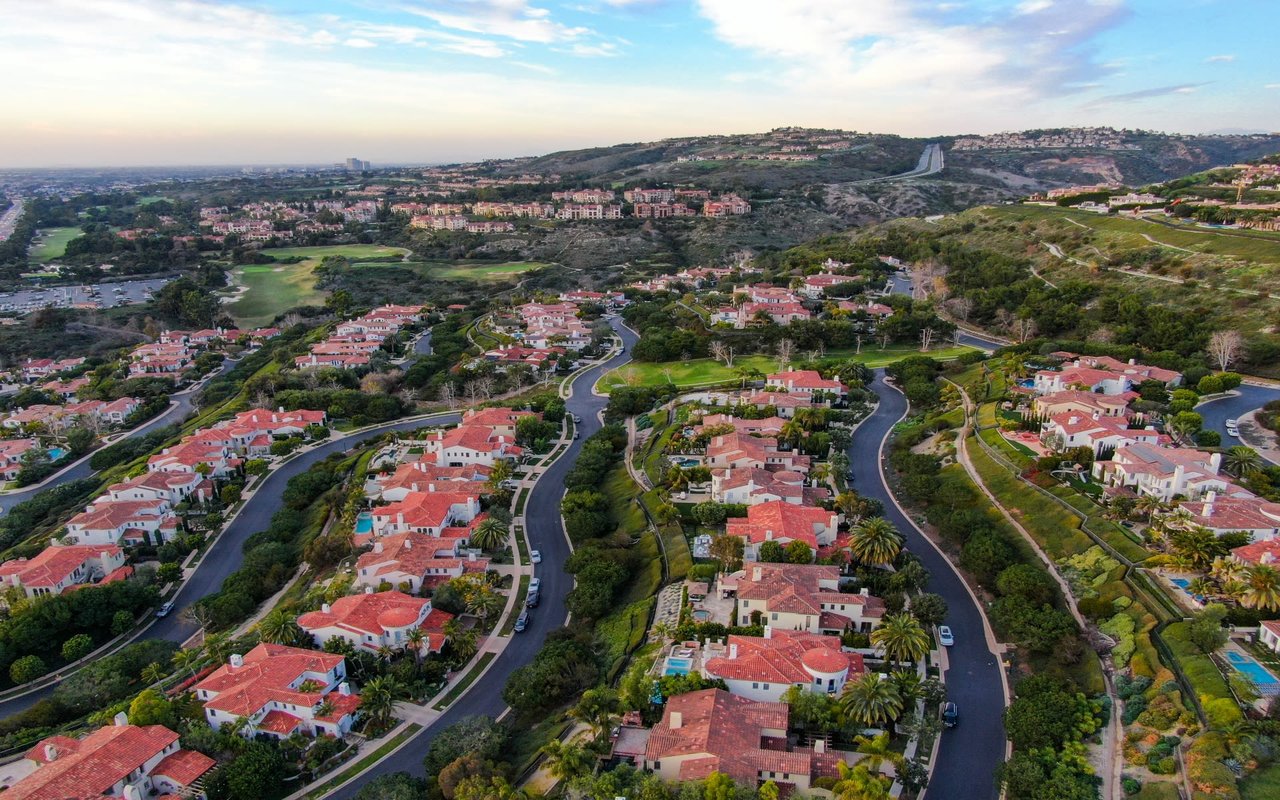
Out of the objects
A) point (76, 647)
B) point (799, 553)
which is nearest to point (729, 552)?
point (799, 553)

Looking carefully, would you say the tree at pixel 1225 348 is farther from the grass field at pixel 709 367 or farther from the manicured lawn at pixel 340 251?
the manicured lawn at pixel 340 251

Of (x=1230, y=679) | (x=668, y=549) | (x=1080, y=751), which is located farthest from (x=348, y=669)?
(x=1230, y=679)

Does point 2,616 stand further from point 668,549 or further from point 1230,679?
point 1230,679

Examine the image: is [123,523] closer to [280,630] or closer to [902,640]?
[280,630]

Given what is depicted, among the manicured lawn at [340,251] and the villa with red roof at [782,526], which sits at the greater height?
the manicured lawn at [340,251]

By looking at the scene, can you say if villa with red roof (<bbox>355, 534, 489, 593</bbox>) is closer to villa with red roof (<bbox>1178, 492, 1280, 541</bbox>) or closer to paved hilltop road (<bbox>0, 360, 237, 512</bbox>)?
villa with red roof (<bbox>1178, 492, 1280, 541</bbox>)

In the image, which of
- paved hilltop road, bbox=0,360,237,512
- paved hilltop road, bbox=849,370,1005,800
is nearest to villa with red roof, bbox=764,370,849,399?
paved hilltop road, bbox=849,370,1005,800

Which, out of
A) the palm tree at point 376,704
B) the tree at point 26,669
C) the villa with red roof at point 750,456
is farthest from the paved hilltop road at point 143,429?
the villa with red roof at point 750,456
